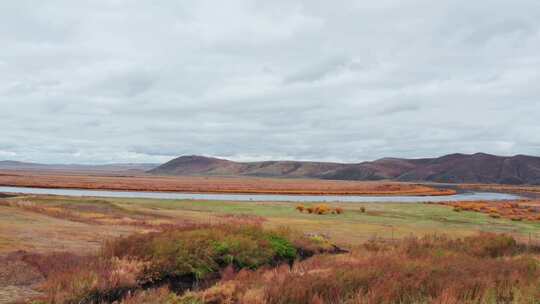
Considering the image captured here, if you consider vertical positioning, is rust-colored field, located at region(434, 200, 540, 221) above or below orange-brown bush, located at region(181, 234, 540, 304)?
below

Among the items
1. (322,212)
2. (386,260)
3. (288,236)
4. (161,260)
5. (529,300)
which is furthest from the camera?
(322,212)

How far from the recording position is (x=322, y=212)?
4522 cm

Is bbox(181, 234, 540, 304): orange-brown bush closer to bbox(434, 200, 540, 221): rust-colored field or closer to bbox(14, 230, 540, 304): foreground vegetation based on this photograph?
bbox(14, 230, 540, 304): foreground vegetation

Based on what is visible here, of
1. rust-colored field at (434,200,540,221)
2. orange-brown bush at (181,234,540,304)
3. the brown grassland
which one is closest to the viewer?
the brown grassland

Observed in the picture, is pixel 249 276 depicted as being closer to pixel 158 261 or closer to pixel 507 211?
pixel 158 261

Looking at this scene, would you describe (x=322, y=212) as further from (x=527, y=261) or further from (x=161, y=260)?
(x=161, y=260)

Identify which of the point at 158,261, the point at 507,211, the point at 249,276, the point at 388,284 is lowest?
the point at 507,211

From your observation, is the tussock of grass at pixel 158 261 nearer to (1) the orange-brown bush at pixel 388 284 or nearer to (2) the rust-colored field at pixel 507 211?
(1) the orange-brown bush at pixel 388 284

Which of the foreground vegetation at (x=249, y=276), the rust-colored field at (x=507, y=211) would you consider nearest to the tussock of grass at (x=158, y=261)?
the foreground vegetation at (x=249, y=276)

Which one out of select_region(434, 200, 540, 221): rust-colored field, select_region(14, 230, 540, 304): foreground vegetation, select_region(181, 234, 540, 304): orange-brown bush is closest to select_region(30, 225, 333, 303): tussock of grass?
select_region(14, 230, 540, 304): foreground vegetation

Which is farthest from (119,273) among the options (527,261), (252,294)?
(527,261)

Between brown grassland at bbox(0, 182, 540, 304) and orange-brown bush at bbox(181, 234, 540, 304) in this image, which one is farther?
orange-brown bush at bbox(181, 234, 540, 304)

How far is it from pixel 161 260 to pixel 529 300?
378 inches

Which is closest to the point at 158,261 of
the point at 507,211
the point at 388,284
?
the point at 388,284
